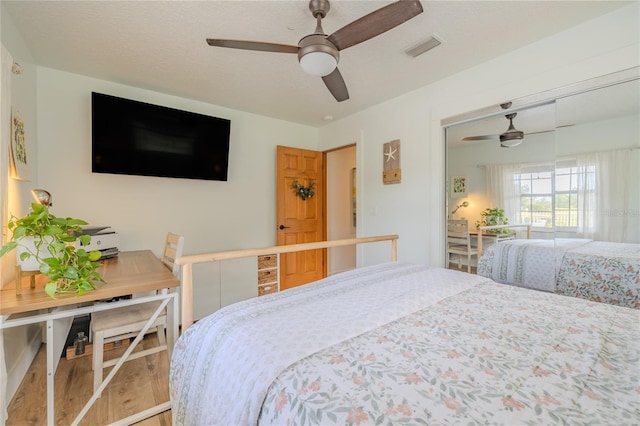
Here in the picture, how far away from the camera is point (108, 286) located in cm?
145

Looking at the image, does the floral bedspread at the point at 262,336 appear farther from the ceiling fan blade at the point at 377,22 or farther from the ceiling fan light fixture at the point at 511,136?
the ceiling fan light fixture at the point at 511,136

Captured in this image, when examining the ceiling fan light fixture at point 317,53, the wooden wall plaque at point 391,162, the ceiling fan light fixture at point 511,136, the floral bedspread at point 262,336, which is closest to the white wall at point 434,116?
the wooden wall plaque at point 391,162

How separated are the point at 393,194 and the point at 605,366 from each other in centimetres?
241

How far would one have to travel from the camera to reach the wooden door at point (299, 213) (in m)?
3.69

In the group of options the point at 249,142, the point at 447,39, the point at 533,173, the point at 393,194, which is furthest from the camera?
the point at 249,142

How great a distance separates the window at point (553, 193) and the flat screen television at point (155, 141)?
2.98m

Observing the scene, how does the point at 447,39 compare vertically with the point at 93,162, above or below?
above

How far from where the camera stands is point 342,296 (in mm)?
1333

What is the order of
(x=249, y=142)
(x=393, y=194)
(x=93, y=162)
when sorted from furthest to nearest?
(x=249, y=142) < (x=393, y=194) < (x=93, y=162)

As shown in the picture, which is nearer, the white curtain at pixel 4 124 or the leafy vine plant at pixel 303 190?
the white curtain at pixel 4 124

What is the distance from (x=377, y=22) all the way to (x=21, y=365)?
3048 mm

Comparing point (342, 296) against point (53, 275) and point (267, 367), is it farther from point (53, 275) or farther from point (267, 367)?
point (53, 275)

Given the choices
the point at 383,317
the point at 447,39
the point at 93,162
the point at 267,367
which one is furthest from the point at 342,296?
the point at 93,162

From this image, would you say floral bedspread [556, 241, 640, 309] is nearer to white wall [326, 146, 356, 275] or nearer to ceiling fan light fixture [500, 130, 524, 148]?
ceiling fan light fixture [500, 130, 524, 148]
